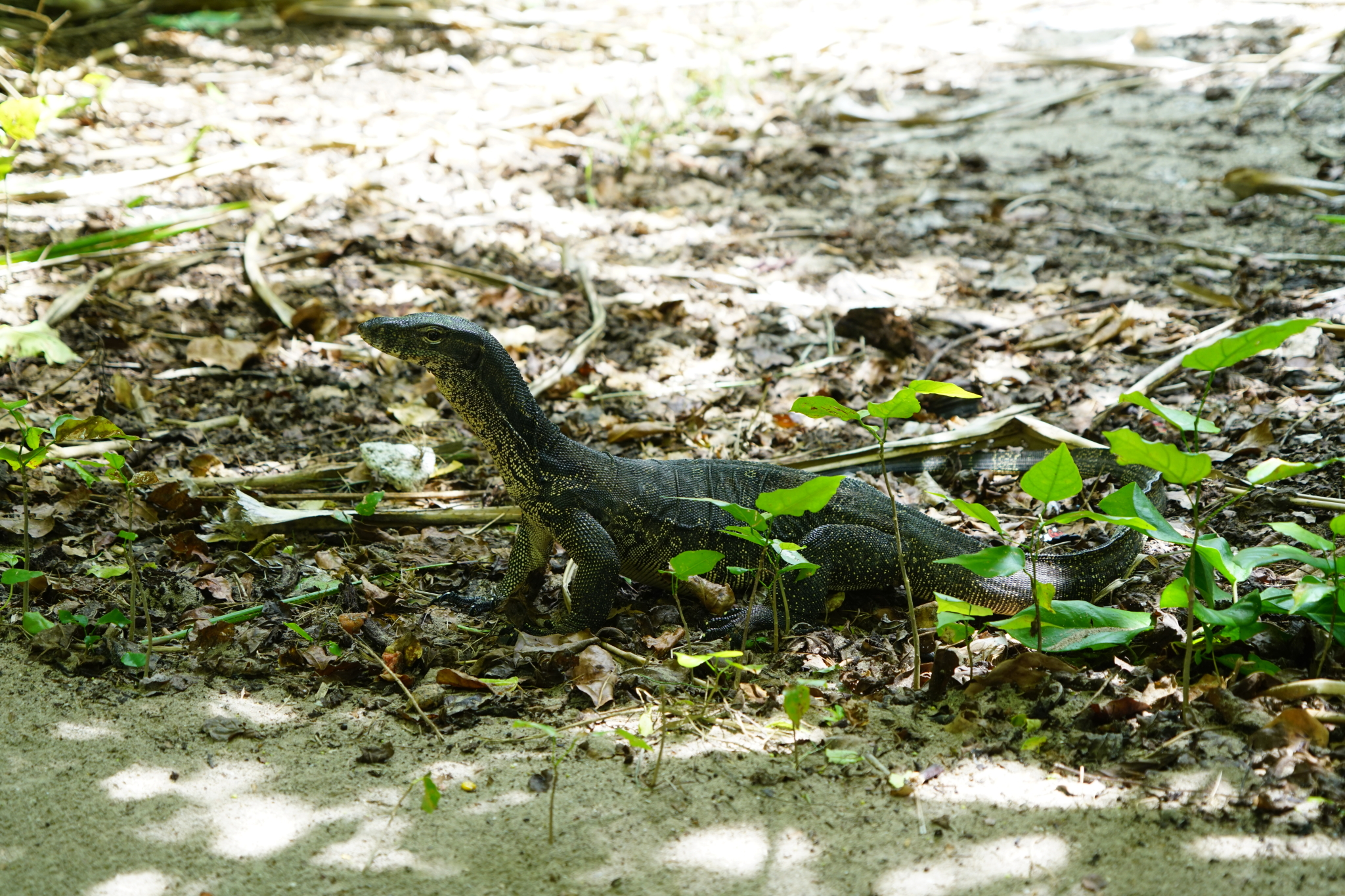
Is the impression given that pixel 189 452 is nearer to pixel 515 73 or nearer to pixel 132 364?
pixel 132 364

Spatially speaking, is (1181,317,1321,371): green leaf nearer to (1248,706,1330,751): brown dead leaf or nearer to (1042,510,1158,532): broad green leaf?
(1042,510,1158,532): broad green leaf

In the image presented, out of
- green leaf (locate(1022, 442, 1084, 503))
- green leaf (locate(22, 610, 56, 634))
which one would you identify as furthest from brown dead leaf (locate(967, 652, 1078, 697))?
green leaf (locate(22, 610, 56, 634))

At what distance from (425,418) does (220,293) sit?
1881 millimetres

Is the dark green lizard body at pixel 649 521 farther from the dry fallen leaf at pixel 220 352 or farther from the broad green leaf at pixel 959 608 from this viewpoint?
the dry fallen leaf at pixel 220 352

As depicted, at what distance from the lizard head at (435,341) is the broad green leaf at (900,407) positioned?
5.34ft

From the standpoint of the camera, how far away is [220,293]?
6.37 m

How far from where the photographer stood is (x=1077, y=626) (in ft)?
9.86

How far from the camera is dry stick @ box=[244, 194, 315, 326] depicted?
20.1ft

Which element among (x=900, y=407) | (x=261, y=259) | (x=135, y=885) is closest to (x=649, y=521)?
(x=900, y=407)

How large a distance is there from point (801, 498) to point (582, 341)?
3.45 m

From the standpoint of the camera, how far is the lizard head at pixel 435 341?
3758mm

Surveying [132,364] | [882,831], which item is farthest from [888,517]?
[132,364]

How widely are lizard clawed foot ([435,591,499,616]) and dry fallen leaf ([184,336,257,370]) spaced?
8.08ft

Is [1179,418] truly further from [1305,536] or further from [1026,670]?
[1026,670]
